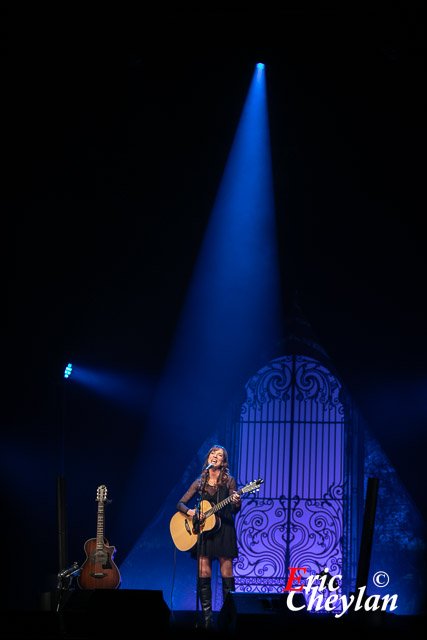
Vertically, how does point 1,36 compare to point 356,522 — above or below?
above

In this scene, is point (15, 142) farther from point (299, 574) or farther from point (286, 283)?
point (299, 574)

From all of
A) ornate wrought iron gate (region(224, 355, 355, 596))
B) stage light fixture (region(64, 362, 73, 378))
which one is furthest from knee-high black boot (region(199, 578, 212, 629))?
stage light fixture (region(64, 362, 73, 378))

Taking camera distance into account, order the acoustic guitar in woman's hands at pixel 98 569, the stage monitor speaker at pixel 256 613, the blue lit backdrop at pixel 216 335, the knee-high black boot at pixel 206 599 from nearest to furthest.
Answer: the stage monitor speaker at pixel 256 613 → the knee-high black boot at pixel 206 599 → the acoustic guitar in woman's hands at pixel 98 569 → the blue lit backdrop at pixel 216 335

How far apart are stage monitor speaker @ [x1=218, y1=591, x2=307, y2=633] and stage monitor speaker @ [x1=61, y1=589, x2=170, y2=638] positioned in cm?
47

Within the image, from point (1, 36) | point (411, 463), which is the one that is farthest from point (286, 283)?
point (1, 36)

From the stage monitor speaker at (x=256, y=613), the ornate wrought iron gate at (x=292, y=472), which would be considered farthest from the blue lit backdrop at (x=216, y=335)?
the stage monitor speaker at (x=256, y=613)

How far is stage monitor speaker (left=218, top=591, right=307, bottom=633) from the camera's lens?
167 inches

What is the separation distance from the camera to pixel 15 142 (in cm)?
612

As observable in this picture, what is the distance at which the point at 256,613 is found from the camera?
4426 mm

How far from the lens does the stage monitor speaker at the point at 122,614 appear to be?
4.25m

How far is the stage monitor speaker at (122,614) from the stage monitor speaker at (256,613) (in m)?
0.47

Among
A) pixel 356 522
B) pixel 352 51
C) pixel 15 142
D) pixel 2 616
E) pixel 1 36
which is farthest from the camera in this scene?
pixel 356 522

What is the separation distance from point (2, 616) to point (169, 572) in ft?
A: 14.2

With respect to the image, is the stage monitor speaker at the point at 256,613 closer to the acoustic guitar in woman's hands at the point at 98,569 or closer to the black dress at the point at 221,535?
the black dress at the point at 221,535
